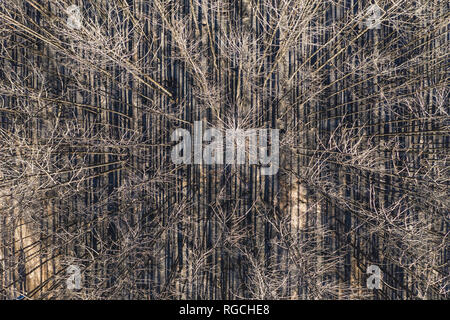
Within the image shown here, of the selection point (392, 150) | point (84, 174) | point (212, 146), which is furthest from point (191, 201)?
point (392, 150)

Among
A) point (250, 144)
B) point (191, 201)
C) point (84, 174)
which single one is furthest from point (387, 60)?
point (84, 174)

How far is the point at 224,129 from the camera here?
570cm

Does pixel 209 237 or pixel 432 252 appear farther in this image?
pixel 209 237

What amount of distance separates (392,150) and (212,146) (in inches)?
178

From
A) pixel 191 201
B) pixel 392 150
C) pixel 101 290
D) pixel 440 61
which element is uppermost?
pixel 440 61

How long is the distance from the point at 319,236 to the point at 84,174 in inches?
247

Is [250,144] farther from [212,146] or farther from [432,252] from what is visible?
[432,252]

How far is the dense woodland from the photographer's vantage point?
5461 mm

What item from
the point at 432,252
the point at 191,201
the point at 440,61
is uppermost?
the point at 440,61

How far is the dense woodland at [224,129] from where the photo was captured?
17.9 ft

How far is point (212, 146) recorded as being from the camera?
573 centimetres

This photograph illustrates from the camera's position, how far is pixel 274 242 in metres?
5.68

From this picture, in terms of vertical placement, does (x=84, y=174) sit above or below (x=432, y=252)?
above

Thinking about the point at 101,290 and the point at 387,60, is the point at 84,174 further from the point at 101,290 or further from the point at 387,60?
the point at 387,60
